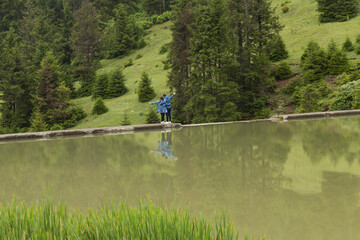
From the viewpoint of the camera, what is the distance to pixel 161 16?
3187 inches

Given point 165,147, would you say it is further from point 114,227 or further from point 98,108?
point 98,108

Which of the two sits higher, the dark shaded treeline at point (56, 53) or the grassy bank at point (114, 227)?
the dark shaded treeline at point (56, 53)

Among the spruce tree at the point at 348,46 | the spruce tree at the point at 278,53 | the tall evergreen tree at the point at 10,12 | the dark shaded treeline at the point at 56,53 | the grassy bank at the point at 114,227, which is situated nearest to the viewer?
the grassy bank at the point at 114,227

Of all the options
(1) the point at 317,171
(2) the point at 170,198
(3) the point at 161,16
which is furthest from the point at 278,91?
(3) the point at 161,16

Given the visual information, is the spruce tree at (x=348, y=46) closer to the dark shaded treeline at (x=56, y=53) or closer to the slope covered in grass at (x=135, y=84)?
the slope covered in grass at (x=135, y=84)

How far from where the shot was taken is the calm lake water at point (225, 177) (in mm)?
4309

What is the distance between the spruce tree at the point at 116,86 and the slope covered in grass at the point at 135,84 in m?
1.15

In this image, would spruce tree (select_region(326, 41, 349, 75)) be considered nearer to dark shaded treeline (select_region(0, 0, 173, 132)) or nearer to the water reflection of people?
the water reflection of people

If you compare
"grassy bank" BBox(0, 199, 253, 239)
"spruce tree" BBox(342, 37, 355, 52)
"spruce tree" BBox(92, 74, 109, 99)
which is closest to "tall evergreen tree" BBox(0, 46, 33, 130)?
"spruce tree" BBox(92, 74, 109, 99)

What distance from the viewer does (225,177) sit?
6230 mm

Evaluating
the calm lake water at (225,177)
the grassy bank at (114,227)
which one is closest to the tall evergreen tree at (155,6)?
the calm lake water at (225,177)

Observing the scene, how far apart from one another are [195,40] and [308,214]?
71.3 ft

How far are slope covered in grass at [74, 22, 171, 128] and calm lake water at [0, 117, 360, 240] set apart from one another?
25017mm

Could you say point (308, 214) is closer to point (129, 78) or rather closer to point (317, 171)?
point (317, 171)
